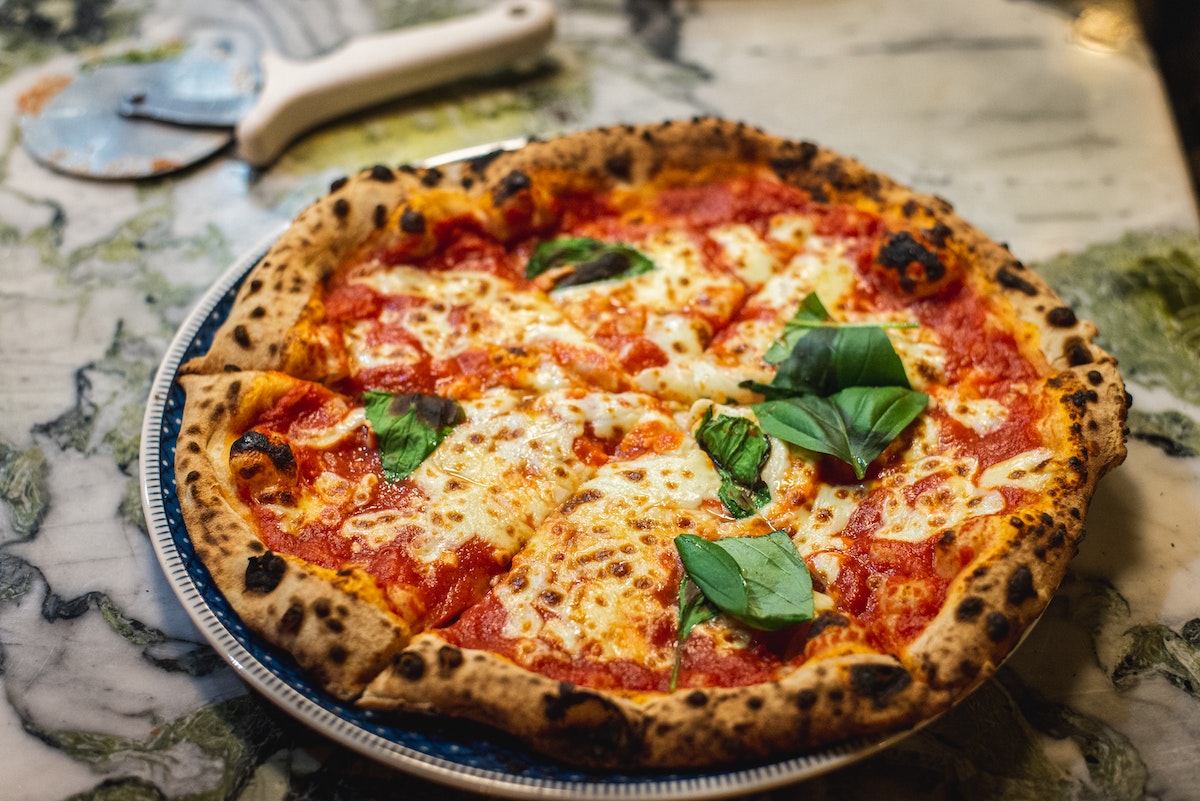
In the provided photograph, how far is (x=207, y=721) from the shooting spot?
247 cm

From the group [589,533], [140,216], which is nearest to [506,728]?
[589,533]

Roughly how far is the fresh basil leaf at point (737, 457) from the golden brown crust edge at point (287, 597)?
930 millimetres

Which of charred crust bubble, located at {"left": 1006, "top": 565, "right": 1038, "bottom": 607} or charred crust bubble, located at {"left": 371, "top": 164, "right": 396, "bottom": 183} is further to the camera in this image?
charred crust bubble, located at {"left": 371, "top": 164, "right": 396, "bottom": 183}

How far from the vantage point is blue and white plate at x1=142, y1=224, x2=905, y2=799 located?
6.62 feet

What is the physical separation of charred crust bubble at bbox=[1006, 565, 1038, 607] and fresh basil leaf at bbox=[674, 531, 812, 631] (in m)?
0.45

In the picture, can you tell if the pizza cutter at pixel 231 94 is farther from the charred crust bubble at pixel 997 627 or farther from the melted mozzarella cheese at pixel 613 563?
the charred crust bubble at pixel 997 627

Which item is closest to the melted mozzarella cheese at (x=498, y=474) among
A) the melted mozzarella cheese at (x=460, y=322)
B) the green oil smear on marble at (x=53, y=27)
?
the melted mozzarella cheese at (x=460, y=322)

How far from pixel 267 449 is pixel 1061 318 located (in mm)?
2277

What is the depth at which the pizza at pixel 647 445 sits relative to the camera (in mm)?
2201

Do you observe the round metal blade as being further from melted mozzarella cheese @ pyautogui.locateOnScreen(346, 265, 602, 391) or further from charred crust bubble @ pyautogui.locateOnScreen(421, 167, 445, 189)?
melted mozzarella cheese @ pyautogui.locateOnScreen(346, 265, 602, 391)

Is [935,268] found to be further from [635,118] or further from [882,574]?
[635,118]

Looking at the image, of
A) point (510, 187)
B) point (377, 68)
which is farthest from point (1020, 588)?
point (377, 68)

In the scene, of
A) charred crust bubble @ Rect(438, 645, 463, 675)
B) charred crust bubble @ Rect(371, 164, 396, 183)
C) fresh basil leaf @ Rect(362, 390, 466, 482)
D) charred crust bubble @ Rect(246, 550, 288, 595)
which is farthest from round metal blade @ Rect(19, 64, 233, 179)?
charred crust bubble @ Rect(438, 645, 463, 675)

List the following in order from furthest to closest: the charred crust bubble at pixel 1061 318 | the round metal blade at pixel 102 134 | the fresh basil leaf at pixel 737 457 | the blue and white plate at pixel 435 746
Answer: the round metal blade at pixel 102 134, the charred crust bubble at pixel 1061 318, the fresh basil leaf at pixel 737 457, the blue and white plate at pixel 435 746
